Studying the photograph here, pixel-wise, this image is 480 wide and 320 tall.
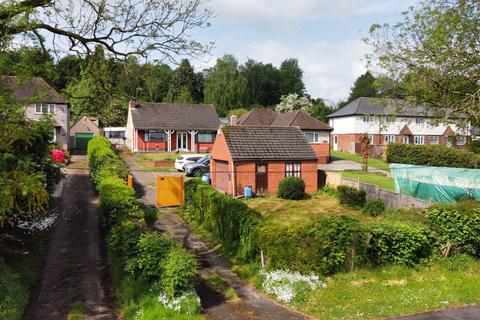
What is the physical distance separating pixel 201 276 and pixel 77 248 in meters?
5.63

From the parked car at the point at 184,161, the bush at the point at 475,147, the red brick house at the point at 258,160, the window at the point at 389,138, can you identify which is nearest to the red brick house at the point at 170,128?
the parked car at the point at 184,161

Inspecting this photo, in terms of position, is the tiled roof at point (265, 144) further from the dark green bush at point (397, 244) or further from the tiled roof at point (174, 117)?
the tiled roof at point (174, 117)

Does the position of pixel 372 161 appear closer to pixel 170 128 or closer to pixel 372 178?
pixel 372 178

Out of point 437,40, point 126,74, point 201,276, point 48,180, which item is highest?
point 437,40

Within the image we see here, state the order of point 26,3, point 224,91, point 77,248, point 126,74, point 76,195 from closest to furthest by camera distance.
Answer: point 26,3 < point 126,74 < point 77,248 < point 76,195 < point 224,91

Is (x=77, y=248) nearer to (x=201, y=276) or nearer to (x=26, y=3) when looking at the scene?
(x=201, y=276)

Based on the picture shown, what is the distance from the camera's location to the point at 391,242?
1444 cm

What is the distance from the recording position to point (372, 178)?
115 ft

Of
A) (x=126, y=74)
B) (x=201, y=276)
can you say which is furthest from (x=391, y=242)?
(x=126, y=74)

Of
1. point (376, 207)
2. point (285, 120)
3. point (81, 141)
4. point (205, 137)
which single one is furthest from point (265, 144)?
point (81, 141)

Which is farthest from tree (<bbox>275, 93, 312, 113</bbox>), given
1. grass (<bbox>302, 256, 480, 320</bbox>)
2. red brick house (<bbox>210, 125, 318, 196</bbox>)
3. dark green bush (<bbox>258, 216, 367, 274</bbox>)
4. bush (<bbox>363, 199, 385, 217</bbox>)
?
dark green bush (<bbox>258, 216, 367, 274</bbox>)

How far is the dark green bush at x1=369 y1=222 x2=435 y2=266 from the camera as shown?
46.8 feet

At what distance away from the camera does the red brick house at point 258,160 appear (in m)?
29.0

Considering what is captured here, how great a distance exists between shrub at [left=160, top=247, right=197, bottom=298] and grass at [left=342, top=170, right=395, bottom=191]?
21.9m
